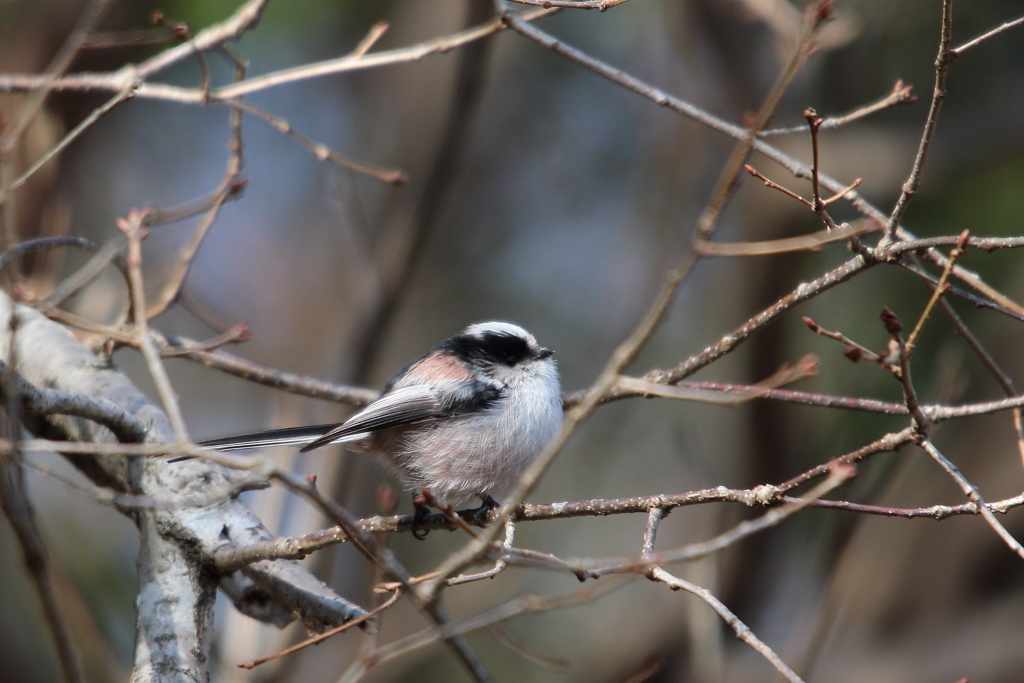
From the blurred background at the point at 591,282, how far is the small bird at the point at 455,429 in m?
0.92

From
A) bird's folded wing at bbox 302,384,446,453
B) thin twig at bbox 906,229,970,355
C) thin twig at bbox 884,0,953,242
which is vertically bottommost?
bird's folded wing at bbox 302,384,446,453

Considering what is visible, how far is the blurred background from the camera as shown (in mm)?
4977

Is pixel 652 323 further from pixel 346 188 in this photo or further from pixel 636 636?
pixel 346 188

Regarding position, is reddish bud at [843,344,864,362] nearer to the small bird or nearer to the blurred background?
the small bird

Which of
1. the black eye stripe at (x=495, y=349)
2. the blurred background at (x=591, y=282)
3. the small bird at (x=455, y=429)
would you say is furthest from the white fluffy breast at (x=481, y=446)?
the blurred background at (x=591, y=282)

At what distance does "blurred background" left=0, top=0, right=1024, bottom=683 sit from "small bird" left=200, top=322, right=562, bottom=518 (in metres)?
0.92

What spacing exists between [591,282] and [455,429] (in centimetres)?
497

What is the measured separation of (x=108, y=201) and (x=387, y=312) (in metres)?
3.76

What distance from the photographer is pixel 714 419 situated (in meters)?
7.19

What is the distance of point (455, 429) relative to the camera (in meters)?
3.38

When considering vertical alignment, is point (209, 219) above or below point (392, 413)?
above

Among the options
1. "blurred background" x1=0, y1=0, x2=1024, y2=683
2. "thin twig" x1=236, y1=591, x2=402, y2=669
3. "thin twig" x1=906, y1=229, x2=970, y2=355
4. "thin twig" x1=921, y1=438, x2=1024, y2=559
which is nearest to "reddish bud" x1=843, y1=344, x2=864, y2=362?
"thin twig" x1=906, y1=229, x2=970, y2=355

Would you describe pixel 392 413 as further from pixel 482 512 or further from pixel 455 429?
pixel 482 512

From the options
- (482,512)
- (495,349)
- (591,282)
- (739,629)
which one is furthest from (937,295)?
(591,282)
